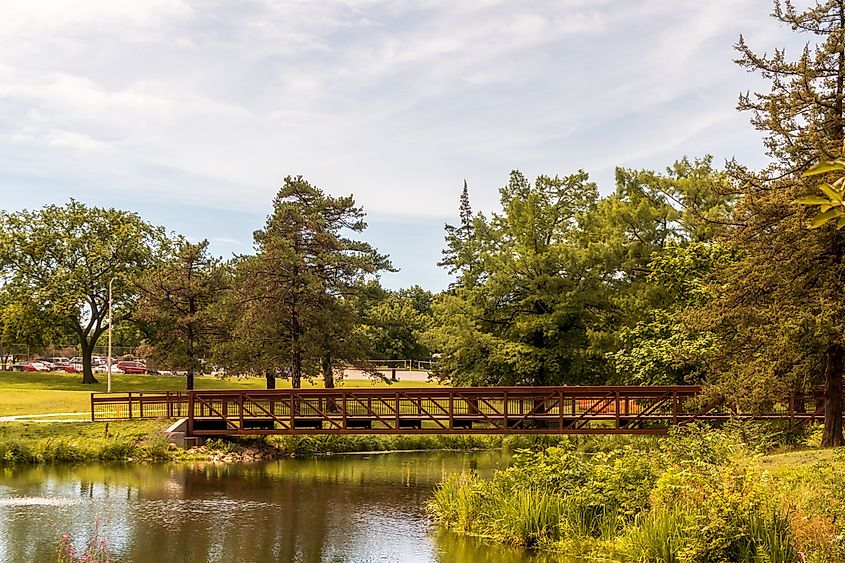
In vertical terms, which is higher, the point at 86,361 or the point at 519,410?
the point at 86,361

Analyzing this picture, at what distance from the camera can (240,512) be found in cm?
2227

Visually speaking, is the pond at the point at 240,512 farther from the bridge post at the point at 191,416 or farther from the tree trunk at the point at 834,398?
the tree trunk at the point at 834,398

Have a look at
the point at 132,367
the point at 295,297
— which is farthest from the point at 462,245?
the point at 132,367

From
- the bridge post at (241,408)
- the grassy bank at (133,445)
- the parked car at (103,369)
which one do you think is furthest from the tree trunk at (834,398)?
the parked car at (103,369)

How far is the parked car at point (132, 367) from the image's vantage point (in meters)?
80.4

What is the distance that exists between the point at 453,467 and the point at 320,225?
19243 mm

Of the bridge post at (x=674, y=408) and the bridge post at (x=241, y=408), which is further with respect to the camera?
the bridge post at (x=241, y=408)

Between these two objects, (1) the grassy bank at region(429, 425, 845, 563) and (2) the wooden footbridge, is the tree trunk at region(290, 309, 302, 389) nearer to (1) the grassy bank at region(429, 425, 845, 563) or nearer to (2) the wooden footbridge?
(2) the wooden footbridge

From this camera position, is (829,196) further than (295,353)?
No

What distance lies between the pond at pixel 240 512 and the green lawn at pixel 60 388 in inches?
566

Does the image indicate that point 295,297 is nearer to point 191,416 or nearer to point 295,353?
point 295,353

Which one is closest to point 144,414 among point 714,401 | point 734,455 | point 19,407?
point 19,407

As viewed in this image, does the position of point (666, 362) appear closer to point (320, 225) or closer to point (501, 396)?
point (501, 396)

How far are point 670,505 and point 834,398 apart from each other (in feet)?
29.8
